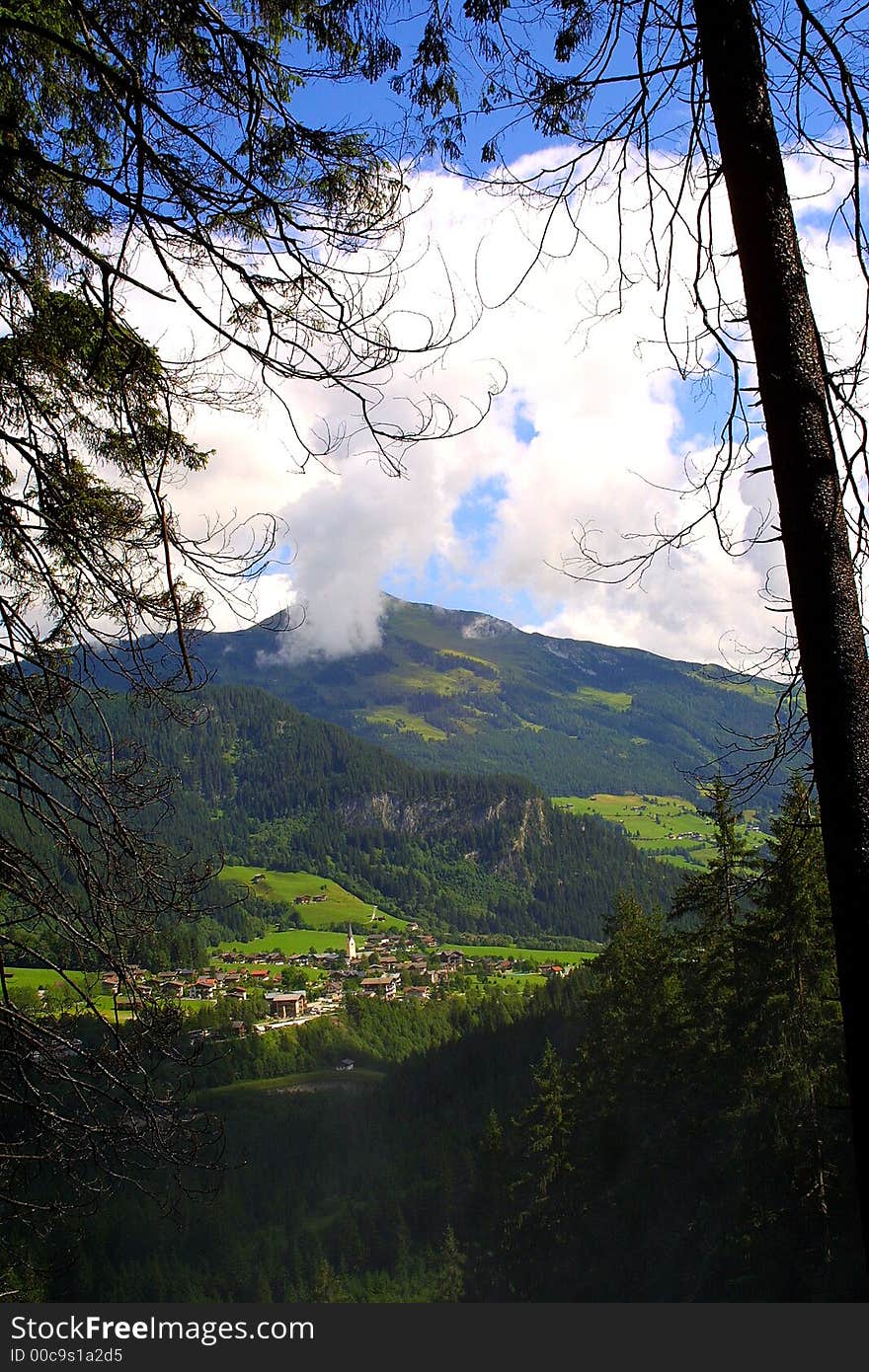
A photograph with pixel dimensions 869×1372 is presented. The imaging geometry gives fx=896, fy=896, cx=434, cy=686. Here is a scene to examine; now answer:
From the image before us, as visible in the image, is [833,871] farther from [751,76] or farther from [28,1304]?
[28,1304]

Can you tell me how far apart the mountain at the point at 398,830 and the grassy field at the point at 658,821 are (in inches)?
191

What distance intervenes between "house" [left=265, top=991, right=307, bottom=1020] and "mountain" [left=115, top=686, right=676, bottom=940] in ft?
161

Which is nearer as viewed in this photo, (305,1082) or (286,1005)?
(305,1082)

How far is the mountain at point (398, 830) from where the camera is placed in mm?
115500

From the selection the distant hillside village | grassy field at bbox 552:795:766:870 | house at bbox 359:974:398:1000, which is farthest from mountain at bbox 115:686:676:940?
house at bbox 359:974:398:1000

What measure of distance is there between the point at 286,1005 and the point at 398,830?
83.7m

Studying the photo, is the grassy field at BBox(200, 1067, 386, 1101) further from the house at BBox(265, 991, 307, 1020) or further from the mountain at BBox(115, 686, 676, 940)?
the mountain at BBox(115, 686, 676, 940)

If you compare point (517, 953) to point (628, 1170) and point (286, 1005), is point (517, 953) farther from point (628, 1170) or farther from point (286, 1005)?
point (628, 1170)

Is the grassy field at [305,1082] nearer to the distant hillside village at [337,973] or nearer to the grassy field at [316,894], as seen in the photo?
the distant hillside village at [337,973]

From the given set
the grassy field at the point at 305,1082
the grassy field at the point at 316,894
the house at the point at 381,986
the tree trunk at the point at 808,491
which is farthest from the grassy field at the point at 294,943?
the tree trunk at the point at 808,491

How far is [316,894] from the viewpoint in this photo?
109812mm

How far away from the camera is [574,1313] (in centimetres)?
396

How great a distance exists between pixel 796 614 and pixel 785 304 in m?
0.88

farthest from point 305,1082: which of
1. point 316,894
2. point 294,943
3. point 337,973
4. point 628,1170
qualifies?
point 316,894
